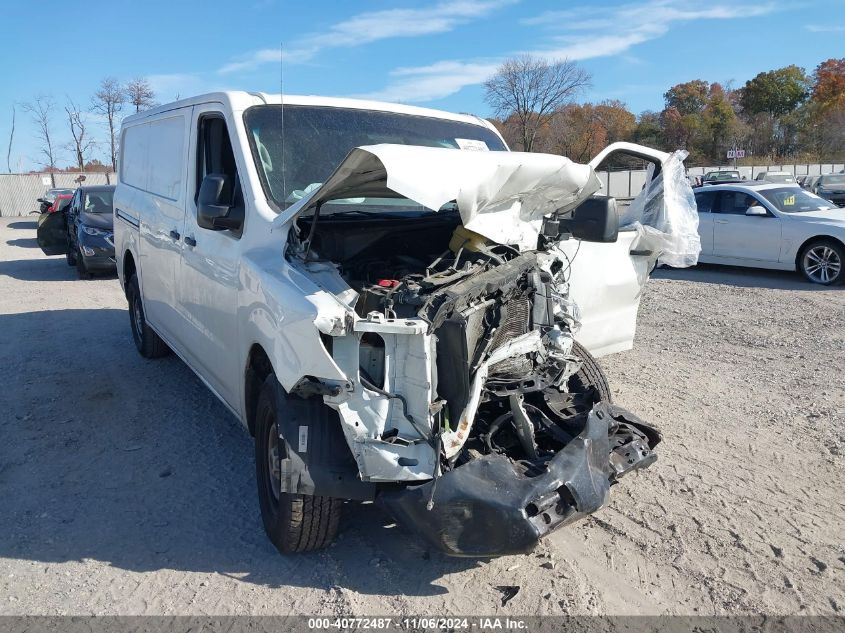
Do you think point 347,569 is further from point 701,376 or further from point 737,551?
point 701,376

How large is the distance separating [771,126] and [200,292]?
70298mm

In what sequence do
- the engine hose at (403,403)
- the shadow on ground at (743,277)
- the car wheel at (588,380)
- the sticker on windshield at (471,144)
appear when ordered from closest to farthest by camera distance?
1. the engine hose at (403,403)
2. the car wheel at (588,380)
3. the sticker on windshield at (471,144)
4. the shadow on ground at (743,277)

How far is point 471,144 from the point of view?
16.6 ft

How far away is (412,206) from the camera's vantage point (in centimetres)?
438

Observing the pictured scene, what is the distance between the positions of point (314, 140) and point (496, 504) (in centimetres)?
253

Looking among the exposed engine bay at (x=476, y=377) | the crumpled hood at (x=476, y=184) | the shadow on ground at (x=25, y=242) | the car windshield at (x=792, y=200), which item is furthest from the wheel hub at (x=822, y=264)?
the shadow on ground at (x=25, y=242)

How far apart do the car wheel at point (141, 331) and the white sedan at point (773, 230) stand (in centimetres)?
944

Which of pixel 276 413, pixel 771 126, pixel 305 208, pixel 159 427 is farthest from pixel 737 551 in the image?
pixel 771 126

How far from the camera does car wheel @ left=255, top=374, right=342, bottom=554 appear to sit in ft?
10.8

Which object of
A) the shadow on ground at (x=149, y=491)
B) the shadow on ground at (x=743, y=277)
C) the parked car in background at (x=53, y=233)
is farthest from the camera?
the parked car in background at (x=53, y=233)

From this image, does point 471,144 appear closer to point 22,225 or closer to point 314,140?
point 314,140

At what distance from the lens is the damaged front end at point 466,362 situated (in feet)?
9.64

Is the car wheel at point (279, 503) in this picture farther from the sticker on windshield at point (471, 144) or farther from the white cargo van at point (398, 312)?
the sticker on windshield at point (471, 144)

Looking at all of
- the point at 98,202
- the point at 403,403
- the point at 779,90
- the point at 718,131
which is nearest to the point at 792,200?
the point at 403,403
